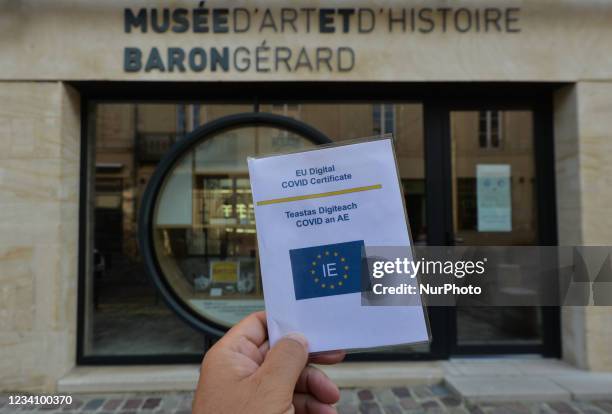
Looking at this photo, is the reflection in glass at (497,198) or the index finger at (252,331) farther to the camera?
the reflection in glass at (497,198)

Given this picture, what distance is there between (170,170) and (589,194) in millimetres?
4821

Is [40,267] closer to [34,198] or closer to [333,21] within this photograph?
[34,198]

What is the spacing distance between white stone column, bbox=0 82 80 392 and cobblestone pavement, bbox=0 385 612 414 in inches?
17.3

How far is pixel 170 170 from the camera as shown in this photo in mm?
4789

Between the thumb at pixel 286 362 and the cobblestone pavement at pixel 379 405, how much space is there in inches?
114

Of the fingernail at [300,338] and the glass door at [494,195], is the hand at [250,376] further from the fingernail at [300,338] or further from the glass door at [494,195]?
the glass door at [494,195]

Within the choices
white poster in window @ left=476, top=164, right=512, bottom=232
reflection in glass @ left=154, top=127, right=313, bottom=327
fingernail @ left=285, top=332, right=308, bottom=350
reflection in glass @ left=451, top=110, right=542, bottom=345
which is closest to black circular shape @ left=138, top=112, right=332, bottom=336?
reflection in glass @ left=154, top=127, right=313, bottom=327

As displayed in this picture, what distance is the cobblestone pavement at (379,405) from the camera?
3.71 m

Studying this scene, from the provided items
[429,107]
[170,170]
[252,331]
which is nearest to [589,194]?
[429,107]

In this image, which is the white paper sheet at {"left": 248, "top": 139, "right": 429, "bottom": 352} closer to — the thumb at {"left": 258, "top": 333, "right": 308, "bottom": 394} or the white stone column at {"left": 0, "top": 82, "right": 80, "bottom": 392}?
the thumb at {"left": 258, "top": 333, "right": 308, "bottom": 394}

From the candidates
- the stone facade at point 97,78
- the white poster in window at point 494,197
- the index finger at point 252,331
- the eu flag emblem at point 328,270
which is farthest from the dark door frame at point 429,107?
the eu flag emblem at point 328,270

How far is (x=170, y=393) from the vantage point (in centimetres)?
420

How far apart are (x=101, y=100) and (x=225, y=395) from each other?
4754 millimetres

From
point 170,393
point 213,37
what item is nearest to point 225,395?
point 170,393
